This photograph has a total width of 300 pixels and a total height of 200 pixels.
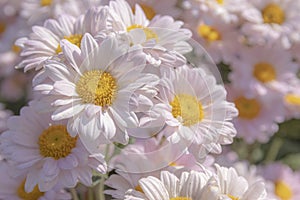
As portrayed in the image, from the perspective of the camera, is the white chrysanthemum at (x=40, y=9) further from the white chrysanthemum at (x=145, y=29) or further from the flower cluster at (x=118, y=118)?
the white chrysanthemum at (x=145, y=29)

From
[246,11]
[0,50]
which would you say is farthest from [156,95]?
[0,50]

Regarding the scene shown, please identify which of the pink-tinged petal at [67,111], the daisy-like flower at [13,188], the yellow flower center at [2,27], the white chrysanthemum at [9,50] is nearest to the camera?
the pink-tinged petal at [67,111]

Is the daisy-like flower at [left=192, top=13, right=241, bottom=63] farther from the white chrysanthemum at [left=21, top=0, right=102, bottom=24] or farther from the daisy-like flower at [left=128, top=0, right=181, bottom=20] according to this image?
the white chrysanthemum at [left=21, top=0, right=102, bottom=24]

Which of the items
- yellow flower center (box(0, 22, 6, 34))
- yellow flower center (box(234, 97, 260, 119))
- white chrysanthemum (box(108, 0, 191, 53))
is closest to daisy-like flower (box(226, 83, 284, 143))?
yellow flower center (box(234, 97, 260, 119))

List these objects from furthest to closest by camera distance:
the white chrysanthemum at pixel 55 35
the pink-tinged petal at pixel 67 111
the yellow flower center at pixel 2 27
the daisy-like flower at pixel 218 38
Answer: the yellow flower center at pixel 2 27 < the daisy-like flower at pixel 218 38 < the white chrysanthemum at pixel 55 35 < the pink-tinged petal at pixel 67 111

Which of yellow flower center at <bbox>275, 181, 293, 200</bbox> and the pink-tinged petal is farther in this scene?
yellow flower center at <bbox>275, 181, 293, 200</bbox>

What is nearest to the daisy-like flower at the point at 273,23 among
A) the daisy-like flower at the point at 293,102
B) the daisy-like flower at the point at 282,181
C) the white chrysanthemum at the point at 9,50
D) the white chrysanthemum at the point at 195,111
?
the daisy-like flower at the point at 293,102

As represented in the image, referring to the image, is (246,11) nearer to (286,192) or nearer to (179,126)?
(286,192)
